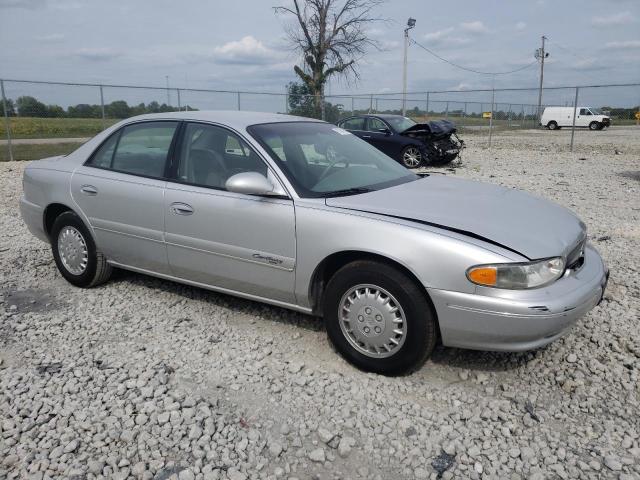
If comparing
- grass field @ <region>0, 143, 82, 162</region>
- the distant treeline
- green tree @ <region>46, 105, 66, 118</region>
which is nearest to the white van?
the distant treeline

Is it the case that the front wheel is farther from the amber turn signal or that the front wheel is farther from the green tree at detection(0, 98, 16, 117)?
the amber turn signal

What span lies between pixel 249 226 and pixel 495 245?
1.54m

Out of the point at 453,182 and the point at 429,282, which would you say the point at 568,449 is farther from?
the point at 453,182

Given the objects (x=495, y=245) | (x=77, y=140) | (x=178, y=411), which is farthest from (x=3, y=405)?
(x=77, y=140)

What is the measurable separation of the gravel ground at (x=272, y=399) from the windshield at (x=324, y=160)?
1.08m

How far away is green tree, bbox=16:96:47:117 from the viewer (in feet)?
Result: 46.3

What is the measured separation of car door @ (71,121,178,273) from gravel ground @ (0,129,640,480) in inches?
18.9

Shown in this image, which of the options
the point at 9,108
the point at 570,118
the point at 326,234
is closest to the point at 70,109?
the point at 9,108

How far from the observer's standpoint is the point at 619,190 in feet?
32.2

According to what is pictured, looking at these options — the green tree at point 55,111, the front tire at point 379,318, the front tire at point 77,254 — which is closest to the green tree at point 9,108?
the green tree at point 55,111

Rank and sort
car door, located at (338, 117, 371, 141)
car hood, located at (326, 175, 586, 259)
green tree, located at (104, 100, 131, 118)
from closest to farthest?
1. car hood, located at (326, 175, 586, 259)
2. car door, located at (338, 117, 371, 141)
3. green tree, located at (104, 100, 131, 118)

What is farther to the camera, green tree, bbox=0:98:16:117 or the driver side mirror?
green tree, bbox=0:98:16:117

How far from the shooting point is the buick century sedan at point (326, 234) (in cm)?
284

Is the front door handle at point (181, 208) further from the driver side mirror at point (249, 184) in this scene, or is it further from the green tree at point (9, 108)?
the green tree at point (9, 108)
